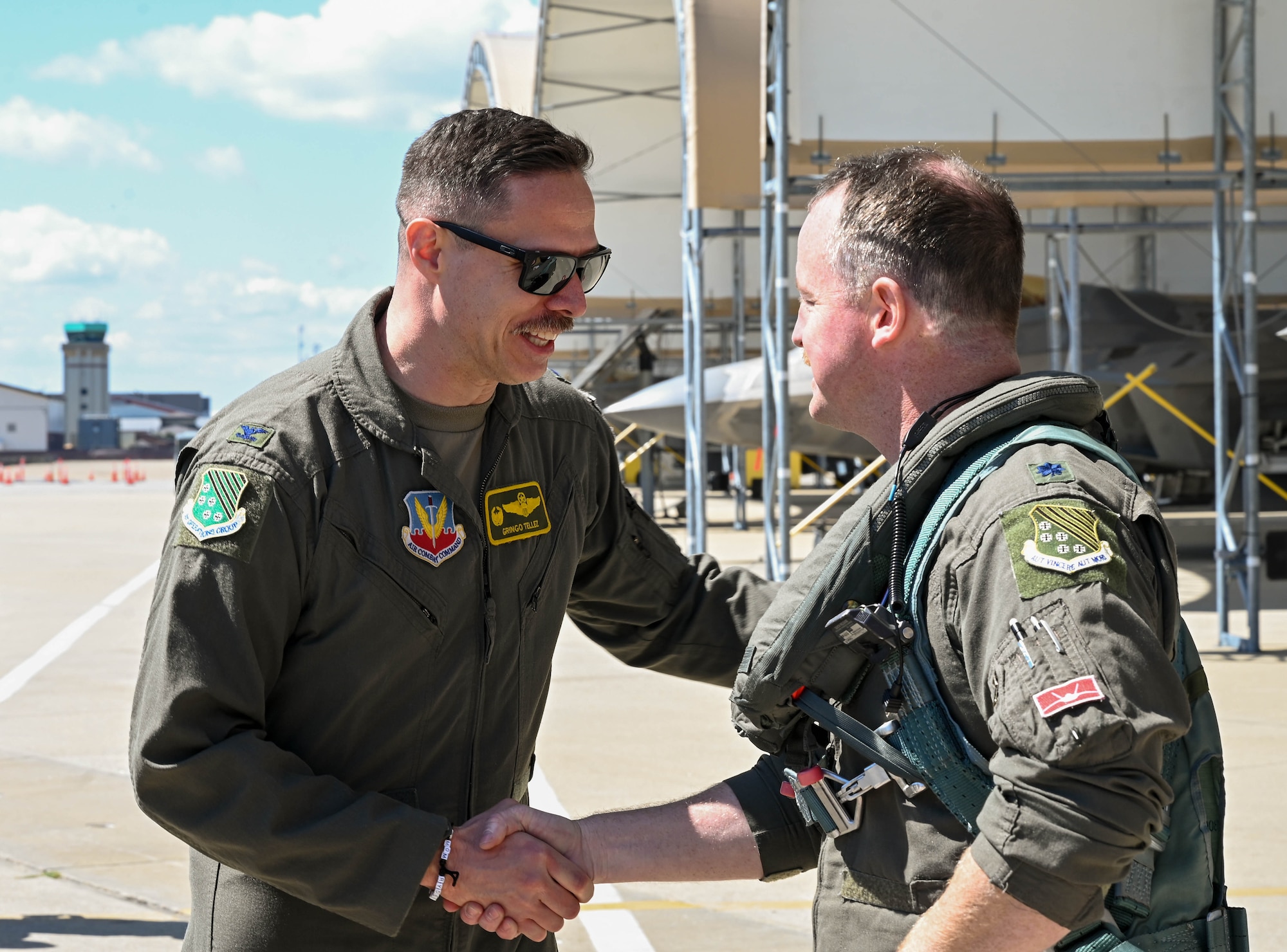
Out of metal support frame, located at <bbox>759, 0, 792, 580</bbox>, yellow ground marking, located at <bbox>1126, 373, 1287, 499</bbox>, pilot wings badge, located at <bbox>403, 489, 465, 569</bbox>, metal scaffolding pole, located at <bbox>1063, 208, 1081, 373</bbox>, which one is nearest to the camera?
pilot wings badge, located at <bbox>403, 489, 465, 569</bbox>

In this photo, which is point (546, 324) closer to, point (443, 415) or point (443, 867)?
point (443, 415)

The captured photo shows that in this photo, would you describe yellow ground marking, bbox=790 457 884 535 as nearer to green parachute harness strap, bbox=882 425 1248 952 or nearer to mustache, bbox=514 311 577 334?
mustache, bbox=514 311 577 334

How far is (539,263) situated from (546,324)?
0.42 feet

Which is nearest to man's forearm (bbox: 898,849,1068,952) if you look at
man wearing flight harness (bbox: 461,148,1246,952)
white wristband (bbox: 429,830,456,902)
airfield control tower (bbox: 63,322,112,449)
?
man wearing flight harness (bbox: 461,148,1246,952)

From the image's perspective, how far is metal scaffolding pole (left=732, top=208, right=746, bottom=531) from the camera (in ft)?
65.7

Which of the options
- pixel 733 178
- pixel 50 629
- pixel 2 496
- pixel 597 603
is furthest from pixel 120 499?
pixel 597 603

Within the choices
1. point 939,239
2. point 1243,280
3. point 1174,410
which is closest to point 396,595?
point 939,239

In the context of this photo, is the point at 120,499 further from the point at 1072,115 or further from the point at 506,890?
the point at 506,890

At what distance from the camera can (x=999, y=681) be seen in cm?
173

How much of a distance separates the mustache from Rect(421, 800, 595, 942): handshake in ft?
2.98

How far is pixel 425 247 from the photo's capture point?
257cm

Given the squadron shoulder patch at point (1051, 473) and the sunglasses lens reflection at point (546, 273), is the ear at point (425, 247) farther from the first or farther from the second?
the squadron shoulder patch at point (1051, 473)

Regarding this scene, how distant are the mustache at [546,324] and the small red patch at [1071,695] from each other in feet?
4.13

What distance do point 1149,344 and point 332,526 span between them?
16.8 metres
